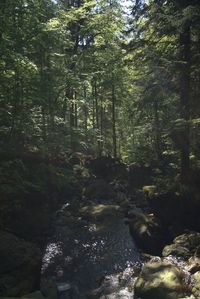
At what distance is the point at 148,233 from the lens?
17.7 metres

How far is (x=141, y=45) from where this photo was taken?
21.5 meters

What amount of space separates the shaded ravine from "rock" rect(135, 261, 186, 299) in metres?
0.74

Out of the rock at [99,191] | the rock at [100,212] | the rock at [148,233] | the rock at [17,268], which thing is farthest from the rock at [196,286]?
the rock at [99,191]

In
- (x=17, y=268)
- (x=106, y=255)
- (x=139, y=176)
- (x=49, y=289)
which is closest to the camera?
(x=17, y=268)

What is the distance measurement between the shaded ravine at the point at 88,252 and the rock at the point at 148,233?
0.47 m

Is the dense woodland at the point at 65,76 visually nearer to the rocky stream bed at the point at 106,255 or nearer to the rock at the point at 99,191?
the rock at the point at 99,191

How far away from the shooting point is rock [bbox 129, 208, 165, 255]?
17375mm

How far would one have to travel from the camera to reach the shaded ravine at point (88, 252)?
47.2 feet

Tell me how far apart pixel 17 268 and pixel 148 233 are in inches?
286

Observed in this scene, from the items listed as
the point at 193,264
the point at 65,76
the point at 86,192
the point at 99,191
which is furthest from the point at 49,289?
the point at 65,76

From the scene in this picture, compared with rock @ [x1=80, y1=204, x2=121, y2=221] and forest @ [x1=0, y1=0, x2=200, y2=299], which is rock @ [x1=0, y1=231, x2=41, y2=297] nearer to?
forest @ [x1=0, y1=0, x2=200, y2=299]

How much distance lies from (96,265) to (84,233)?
3513 millimetres

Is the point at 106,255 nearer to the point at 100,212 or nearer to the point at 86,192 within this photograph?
the point at 100,212

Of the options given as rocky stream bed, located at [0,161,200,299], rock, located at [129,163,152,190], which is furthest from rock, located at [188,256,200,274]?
rock, located at [129,163,152,190]
